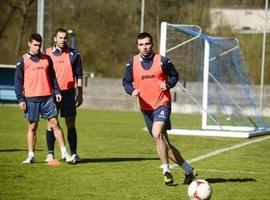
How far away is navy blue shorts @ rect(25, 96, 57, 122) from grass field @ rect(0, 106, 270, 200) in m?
0.77

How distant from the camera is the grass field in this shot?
9016 mm

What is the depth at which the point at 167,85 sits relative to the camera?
32.3ft

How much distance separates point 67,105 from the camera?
40.3ft

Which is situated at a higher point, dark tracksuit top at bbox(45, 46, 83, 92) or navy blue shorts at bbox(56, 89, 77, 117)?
dark tracksuit top at bbox(45, 46, 83, 92)

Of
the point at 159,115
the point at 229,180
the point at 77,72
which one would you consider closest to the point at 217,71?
the point at 77,72

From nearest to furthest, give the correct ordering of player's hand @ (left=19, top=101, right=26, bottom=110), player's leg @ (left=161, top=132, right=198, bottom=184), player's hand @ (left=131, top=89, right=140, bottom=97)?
player's hand @ (left=131, top=89, right=140, bottom=97), player's leg @ (left=161, top=132, right=198, bottom=184), player's hand @ (left=19, top=101, right=26, bottom=110)

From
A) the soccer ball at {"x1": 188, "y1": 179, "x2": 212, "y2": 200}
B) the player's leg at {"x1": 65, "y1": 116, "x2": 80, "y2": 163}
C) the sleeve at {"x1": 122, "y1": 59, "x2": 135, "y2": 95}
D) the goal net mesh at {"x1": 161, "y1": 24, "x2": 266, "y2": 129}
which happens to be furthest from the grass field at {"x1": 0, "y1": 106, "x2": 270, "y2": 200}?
the goal net mesh at {"x1": 161, "y1": 24, "x2": 266, "y2": 129}

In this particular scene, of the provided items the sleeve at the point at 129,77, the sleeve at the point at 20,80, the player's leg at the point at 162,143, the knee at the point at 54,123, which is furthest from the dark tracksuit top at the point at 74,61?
the player's leg at the point at 162,143

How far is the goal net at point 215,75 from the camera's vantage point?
768 inches

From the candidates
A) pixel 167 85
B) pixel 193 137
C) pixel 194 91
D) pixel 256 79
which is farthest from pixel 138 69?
pixel 256 79

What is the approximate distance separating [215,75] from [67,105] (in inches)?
393

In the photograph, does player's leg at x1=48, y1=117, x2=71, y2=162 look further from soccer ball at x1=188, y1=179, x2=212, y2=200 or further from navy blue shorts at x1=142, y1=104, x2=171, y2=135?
soccer ball at x1=188, y1=179, x2=212, y2=200

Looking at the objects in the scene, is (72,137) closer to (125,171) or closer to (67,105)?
(67,105)

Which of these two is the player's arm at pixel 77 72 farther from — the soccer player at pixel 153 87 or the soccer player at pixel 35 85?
the soccer player at pixel 153 87
